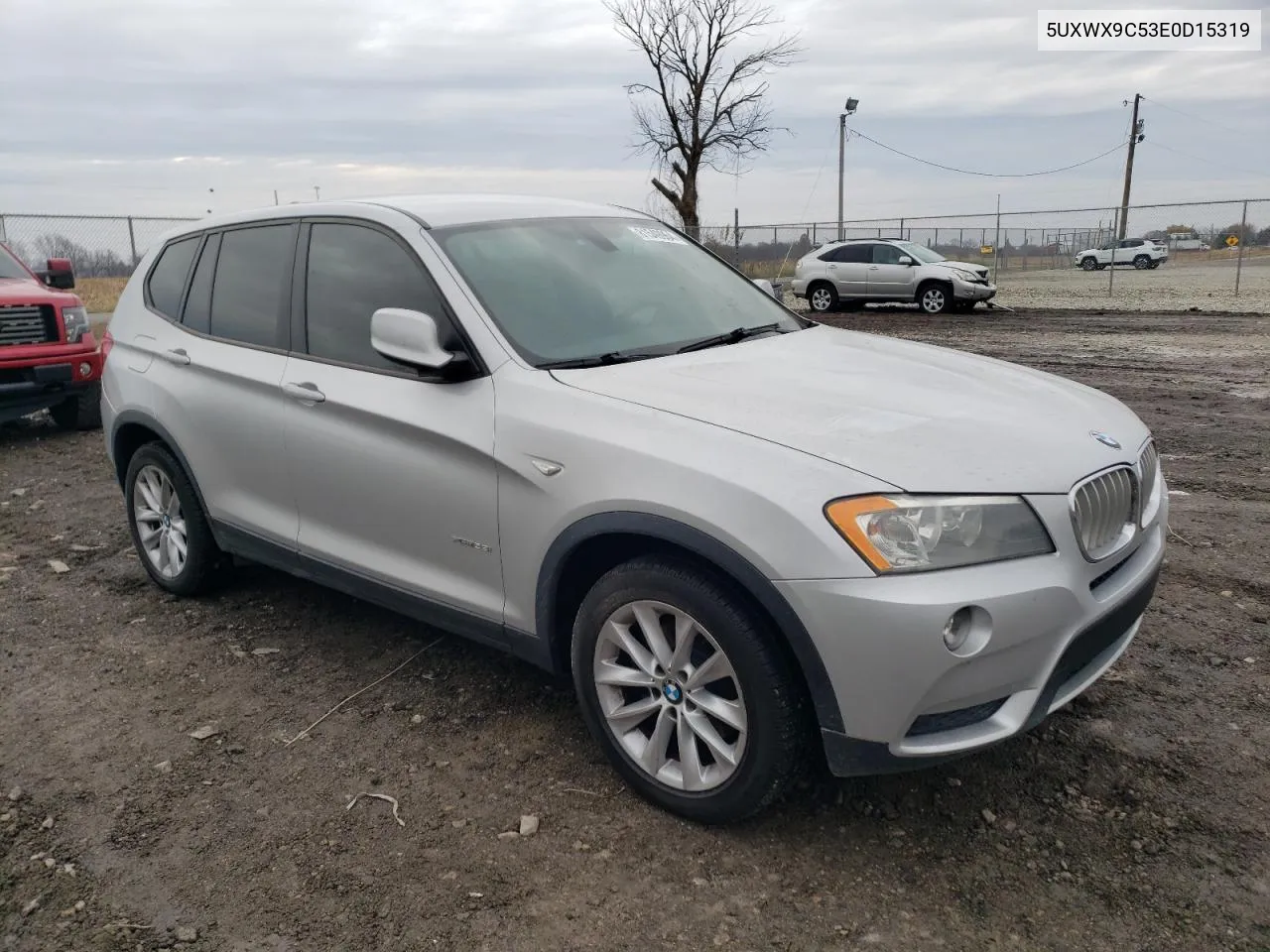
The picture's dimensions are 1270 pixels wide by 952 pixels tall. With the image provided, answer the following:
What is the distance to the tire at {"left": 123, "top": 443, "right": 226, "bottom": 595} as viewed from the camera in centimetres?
454

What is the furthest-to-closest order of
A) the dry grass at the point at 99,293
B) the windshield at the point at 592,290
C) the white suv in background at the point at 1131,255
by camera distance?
the white suv in background at the point at 1131,255 < the dry grass at the point at 99,293 < the windshield at the point at 592,290

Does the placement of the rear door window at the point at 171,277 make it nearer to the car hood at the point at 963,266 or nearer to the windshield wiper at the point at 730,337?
the windshield wiper at the point at 730,337

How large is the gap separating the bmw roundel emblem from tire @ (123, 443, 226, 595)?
359 centimetres

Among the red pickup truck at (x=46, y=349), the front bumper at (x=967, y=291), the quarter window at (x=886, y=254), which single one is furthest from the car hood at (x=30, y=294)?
the front bumper at (x=967, y=291)

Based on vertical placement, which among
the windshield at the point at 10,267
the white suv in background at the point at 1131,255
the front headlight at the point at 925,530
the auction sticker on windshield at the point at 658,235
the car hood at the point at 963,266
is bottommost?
the white suv in background at the point at 1131,255

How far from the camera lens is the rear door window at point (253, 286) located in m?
4.06

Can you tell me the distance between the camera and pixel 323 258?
12.8ft

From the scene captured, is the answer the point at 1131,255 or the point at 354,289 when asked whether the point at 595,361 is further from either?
the point at 1131,255

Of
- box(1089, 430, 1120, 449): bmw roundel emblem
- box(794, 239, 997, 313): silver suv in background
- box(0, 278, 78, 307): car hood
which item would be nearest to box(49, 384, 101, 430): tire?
box(0, 278, 78, 307): car hood

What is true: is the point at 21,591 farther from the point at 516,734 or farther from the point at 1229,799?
the point at 1229,799

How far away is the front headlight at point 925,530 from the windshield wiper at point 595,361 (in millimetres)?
1075

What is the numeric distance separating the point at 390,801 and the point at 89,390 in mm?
7438

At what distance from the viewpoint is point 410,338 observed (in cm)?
315

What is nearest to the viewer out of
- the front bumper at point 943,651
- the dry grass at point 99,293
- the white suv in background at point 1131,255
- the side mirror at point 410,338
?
the front bumper at point 943,651
